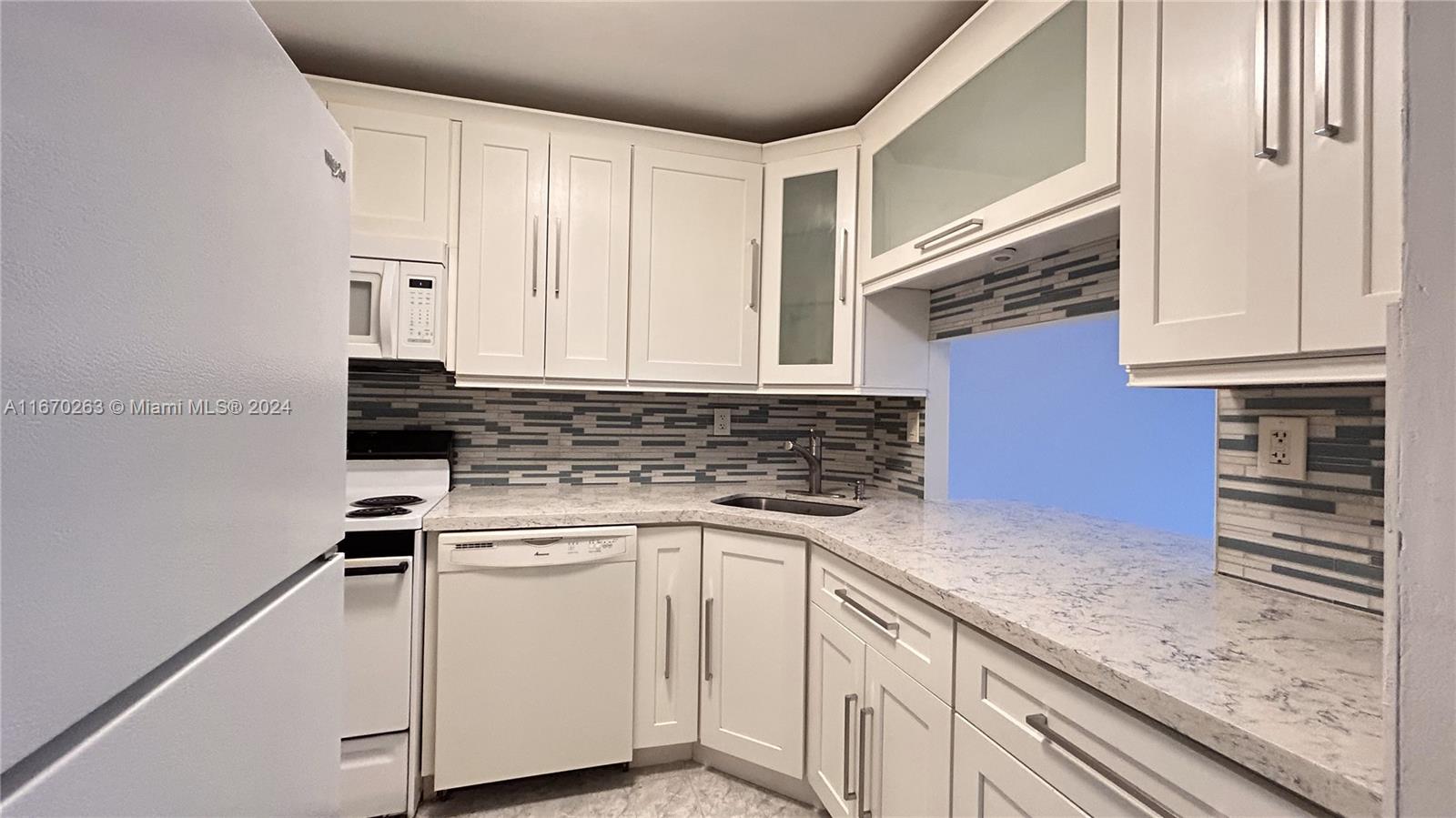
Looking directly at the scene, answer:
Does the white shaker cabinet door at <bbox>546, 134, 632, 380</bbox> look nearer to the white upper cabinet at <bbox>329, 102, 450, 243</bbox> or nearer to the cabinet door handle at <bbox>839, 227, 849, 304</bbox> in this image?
the white upper cabinet at <bbox>329, 102, 450, 243</bbox>

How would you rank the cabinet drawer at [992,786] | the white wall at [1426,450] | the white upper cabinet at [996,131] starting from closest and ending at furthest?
the white wall at [1426,450], the cabinet drawer at [992,786], the white upper cabinet at [996,131]

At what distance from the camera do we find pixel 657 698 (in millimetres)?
1967

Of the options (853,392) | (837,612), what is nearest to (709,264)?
(853,392)

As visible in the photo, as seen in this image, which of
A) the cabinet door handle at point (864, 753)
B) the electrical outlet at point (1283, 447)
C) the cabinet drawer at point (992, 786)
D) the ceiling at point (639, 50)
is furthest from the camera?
the ceiling at point (639, 50)

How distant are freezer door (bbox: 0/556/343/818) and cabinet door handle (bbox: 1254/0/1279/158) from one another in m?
1.33

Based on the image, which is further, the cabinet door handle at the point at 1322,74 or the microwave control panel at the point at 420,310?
the microwave control panel at the point at 420,310

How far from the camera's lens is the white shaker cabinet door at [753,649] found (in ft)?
5.90

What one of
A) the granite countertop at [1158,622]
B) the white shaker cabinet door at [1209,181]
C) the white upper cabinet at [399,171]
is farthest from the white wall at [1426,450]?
the white upper cabinet at [399,171]

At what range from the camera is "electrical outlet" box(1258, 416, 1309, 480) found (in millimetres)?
1064

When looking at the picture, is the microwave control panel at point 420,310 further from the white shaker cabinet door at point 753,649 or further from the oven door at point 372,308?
the white shaker cabinet door at point 753,649

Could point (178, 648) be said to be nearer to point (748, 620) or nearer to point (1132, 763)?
point (1132, 763)

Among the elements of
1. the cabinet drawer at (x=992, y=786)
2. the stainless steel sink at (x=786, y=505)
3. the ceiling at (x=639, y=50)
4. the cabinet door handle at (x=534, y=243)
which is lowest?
the cabinet drawer at (x=992, y=786)

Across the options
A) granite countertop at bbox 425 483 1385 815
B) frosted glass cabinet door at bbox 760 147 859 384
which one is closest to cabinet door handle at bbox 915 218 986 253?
frosted glass cabinet door at bbox 760 147 859 384

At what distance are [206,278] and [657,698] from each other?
1824 millimetres
